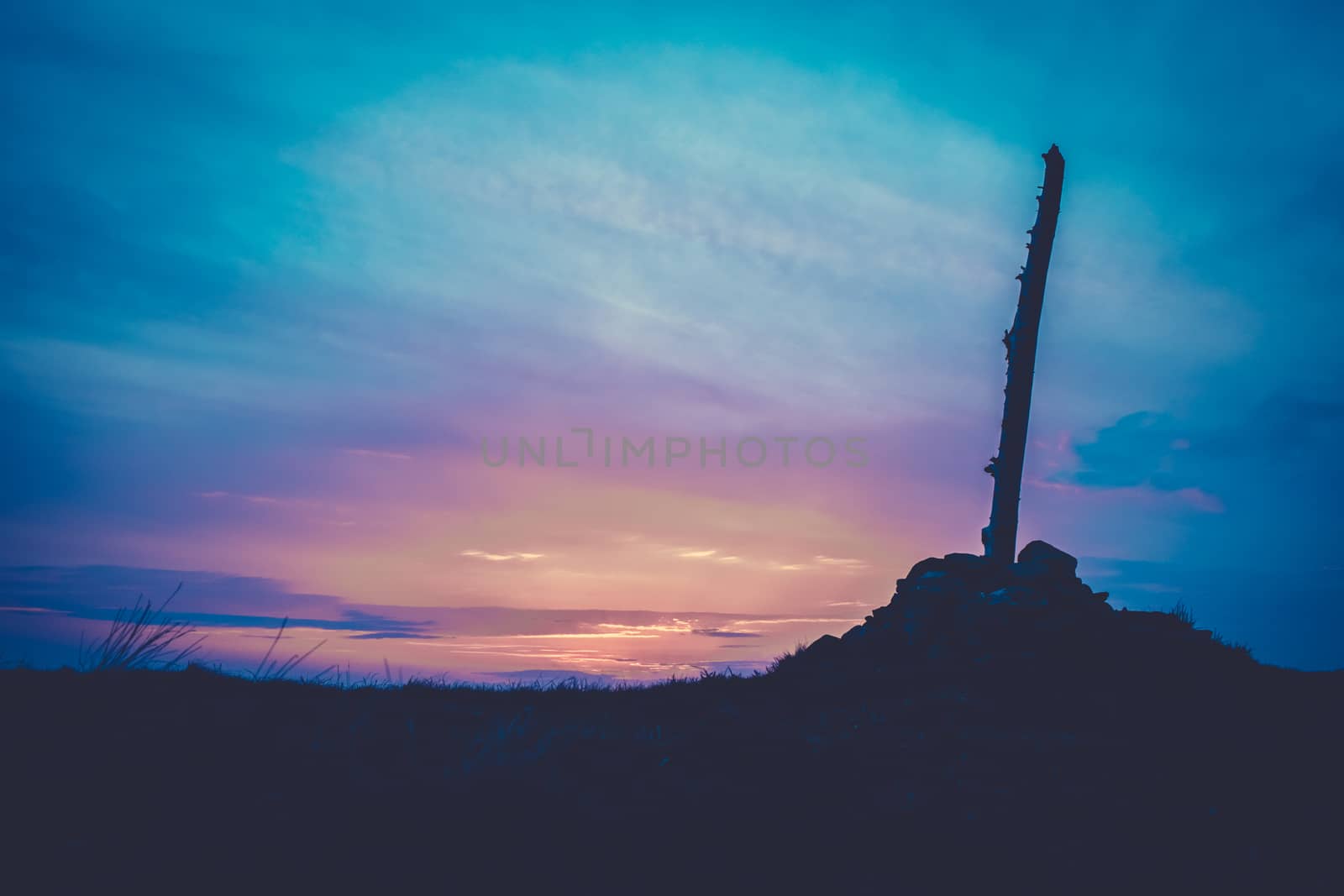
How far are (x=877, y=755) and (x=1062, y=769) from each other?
1.89 metres

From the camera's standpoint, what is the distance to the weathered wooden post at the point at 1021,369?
1716 cm

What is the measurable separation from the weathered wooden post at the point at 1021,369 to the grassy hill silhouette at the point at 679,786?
518cm

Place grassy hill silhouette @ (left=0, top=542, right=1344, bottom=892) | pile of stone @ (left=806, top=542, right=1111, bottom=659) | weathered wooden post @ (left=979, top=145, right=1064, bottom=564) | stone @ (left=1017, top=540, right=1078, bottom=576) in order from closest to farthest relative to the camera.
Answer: grassy hill silhouette @ (left=0, top=542, right=1344, bottom=892) → pile of stone @ (left=806, top=542, right=1111, bottom=659) → stone @ (left=1017, top=540, right=1078, bottom=576) → weathered wooden post @ (left=979, top=145, right=1064, bottom=564)

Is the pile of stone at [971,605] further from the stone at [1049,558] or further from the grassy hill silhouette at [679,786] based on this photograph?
the grassy hill silhouette at [679,786]

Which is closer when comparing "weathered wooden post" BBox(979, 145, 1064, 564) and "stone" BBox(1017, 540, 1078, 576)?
"stone" BBox(1017, 540, 1078, 576)

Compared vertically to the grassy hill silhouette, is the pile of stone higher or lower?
higher

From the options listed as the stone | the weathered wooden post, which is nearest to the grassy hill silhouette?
the stone

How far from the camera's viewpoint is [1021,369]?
58.1ft

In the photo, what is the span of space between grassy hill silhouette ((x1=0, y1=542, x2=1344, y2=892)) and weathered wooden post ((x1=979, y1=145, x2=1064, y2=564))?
5182 millimetres

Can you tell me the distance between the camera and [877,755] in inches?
339

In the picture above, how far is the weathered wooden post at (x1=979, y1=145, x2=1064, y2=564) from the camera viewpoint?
17156 mm

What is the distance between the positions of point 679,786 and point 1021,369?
1411 centimetres

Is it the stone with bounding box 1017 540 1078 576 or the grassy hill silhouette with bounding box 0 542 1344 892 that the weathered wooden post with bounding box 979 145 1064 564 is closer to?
the stone with bounding box 1017 540 1078 576

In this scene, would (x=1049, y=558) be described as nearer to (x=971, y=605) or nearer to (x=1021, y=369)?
(x=971, y=605)
